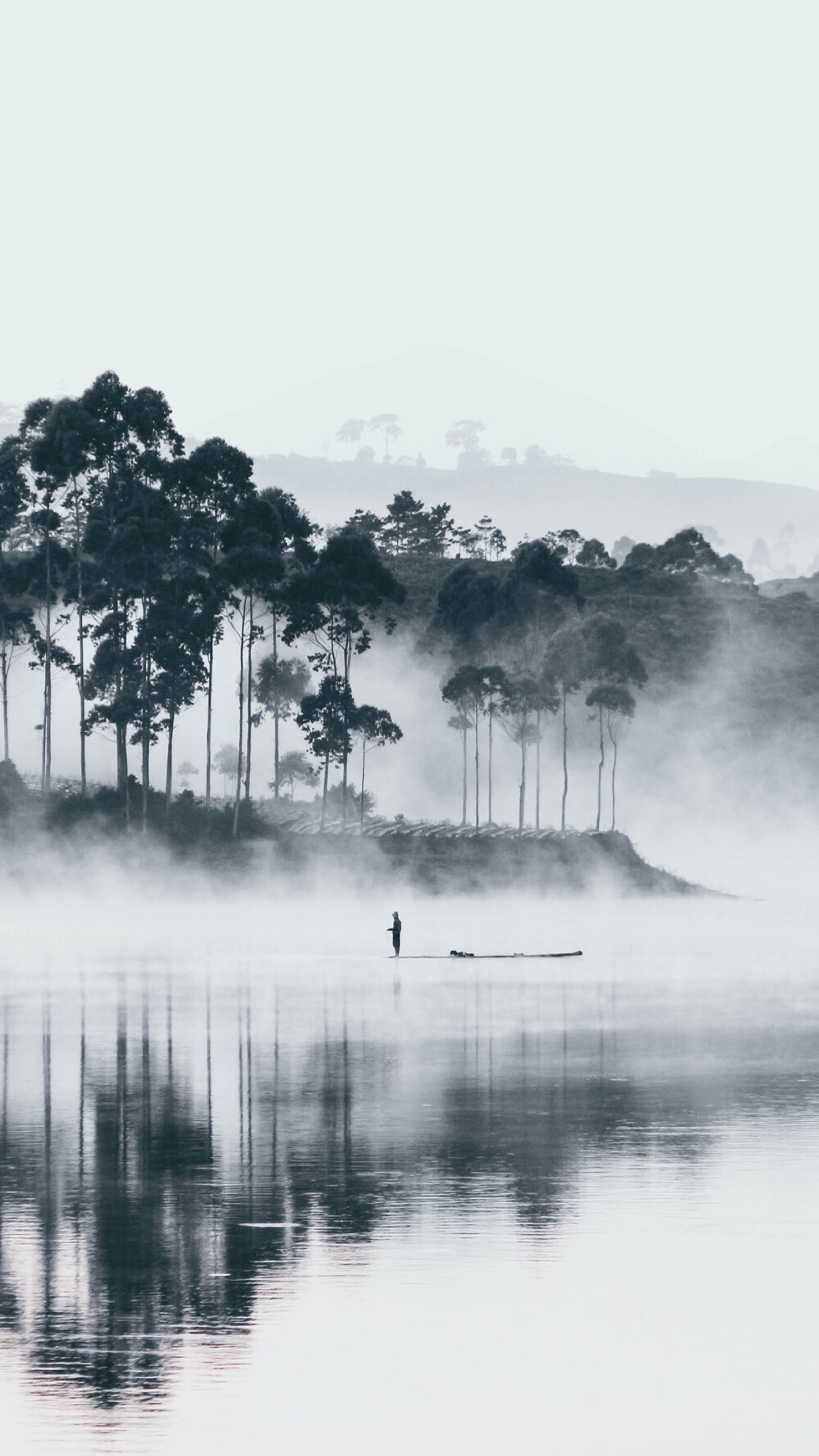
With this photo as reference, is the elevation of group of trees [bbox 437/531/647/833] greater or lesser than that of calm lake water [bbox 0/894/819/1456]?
greater

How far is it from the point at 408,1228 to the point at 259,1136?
18.1ft

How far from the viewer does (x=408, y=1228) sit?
54.7 ft

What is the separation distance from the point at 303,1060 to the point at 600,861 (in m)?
86.5

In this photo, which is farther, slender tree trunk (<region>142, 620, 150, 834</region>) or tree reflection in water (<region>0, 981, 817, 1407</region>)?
slender tree trunk (<region>142, 620, 150, 834</region>)

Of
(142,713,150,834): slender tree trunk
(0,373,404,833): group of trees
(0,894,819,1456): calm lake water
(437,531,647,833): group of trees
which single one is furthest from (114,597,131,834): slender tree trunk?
(0,894,819,1456): calm lake water

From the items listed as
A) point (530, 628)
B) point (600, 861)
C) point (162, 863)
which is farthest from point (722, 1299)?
point (530, 628)

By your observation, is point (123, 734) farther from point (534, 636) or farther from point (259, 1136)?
point (259, 1136)

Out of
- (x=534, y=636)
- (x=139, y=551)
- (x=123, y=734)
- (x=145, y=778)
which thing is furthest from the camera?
(x=534, y=636)

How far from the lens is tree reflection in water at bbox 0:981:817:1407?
14570 mm

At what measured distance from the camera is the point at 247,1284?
14.8 meters

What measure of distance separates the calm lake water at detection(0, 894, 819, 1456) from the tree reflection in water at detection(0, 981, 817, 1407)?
0.06 metres

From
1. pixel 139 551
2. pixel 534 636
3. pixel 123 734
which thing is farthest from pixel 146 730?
pixel 534 636

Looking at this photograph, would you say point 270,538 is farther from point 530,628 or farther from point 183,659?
point 530,628

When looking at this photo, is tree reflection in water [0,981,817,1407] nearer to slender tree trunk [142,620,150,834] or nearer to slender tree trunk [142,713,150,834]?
slender tree trunk [142,713,150,834]
